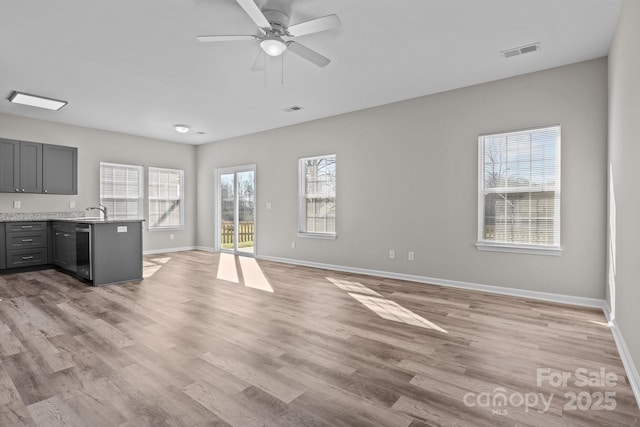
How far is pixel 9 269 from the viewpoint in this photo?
5598mm

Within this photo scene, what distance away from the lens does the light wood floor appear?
183 centimetres

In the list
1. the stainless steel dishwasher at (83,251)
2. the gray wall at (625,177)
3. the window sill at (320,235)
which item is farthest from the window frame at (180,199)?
the gray wall at (625,177)

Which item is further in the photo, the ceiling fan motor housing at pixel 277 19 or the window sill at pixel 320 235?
the window sill at pixel 320 235

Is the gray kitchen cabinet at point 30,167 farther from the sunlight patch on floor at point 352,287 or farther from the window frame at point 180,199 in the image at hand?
the sunlight patch on floor at point 352,287

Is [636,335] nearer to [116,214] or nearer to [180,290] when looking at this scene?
[180,290]

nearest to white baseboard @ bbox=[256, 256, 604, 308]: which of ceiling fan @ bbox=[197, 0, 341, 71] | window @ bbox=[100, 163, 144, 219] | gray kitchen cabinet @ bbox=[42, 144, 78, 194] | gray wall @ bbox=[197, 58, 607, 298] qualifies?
gray wall @ bbox=[197, 58, 607, 298]

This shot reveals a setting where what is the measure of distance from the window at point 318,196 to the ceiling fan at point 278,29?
3.03 metres

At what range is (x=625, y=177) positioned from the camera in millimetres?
2607

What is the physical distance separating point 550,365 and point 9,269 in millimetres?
7466

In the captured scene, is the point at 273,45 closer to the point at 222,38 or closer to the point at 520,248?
the point at 222,38

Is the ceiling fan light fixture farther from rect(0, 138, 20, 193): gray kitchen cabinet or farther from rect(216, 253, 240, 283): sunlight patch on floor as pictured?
rect(0, 138, 20, 193): gray kitchen cabinet

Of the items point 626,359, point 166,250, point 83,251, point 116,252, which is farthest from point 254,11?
point 166,250

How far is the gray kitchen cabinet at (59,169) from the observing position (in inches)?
240

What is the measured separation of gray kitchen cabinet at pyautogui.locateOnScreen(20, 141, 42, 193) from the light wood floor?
2500 mm
